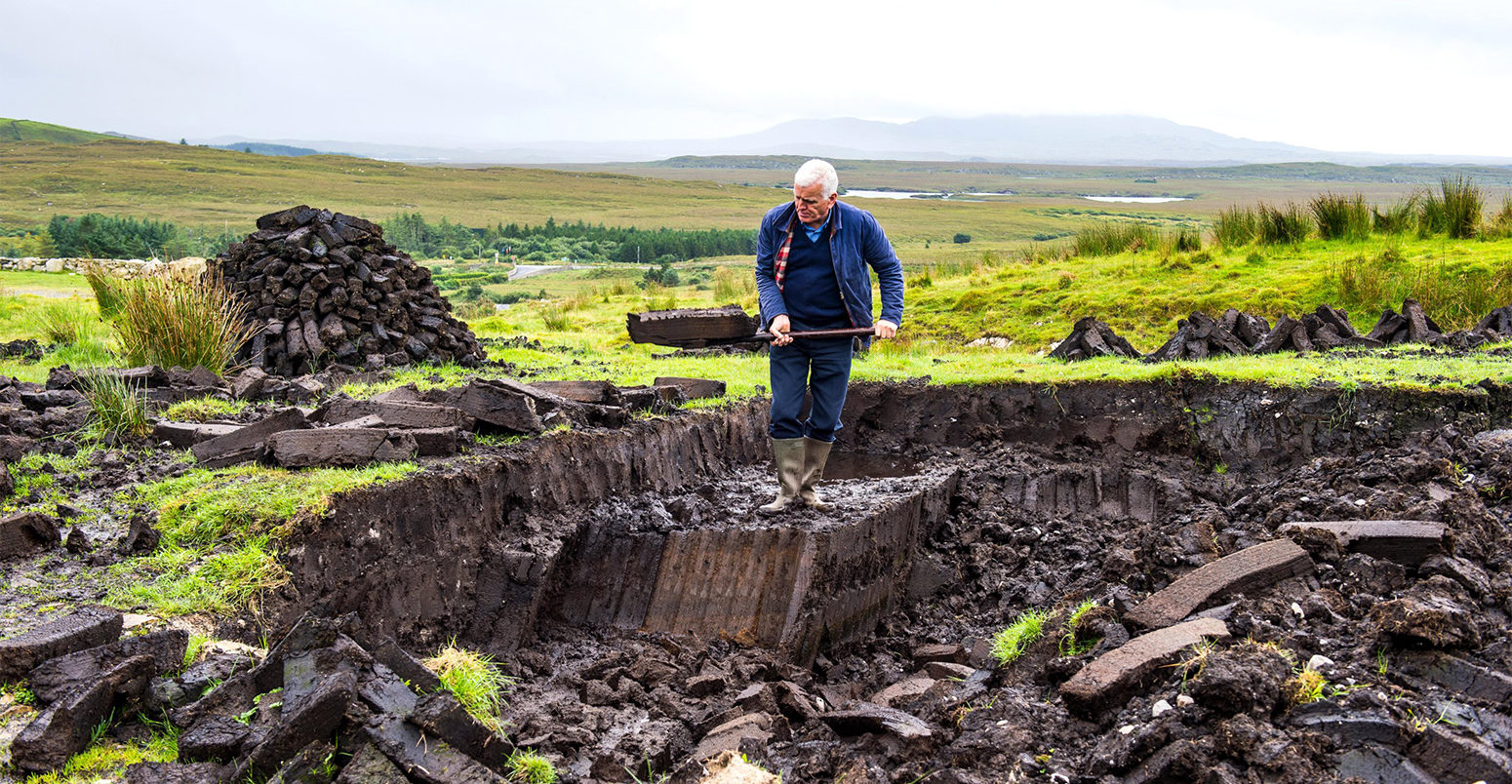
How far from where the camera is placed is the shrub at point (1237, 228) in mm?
18234

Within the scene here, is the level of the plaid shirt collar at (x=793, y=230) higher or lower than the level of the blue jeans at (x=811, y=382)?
higher

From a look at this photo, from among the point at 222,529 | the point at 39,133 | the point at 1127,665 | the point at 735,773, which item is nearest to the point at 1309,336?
the point at 1127,665

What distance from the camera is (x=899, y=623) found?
6.81m

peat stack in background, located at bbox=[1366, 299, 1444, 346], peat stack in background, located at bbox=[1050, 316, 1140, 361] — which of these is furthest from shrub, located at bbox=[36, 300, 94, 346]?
peat stack in background, located at bbox=[1366, 299, 1444, 346]

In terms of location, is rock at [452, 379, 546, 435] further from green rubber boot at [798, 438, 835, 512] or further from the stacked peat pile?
the stacked peat pile

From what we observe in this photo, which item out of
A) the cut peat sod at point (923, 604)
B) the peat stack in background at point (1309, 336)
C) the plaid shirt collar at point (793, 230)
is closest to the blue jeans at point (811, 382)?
the plaid shirt collar at point (793, 230)

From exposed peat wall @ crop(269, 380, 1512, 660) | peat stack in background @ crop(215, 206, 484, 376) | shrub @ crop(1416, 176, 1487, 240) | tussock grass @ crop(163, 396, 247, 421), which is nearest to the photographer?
exposed peat wall @ crop(269, 380, 1512, 660)

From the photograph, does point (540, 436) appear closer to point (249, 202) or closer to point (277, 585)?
point (277, 585)

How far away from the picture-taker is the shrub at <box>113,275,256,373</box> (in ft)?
31.0

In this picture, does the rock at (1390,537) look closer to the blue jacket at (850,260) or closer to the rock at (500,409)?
the blue jacket at (850,260)

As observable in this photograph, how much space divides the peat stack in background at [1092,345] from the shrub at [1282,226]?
7.94m

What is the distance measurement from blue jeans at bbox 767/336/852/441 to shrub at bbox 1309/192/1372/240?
1421cm

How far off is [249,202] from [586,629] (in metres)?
75.4

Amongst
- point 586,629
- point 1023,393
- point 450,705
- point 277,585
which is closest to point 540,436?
point 586,629
